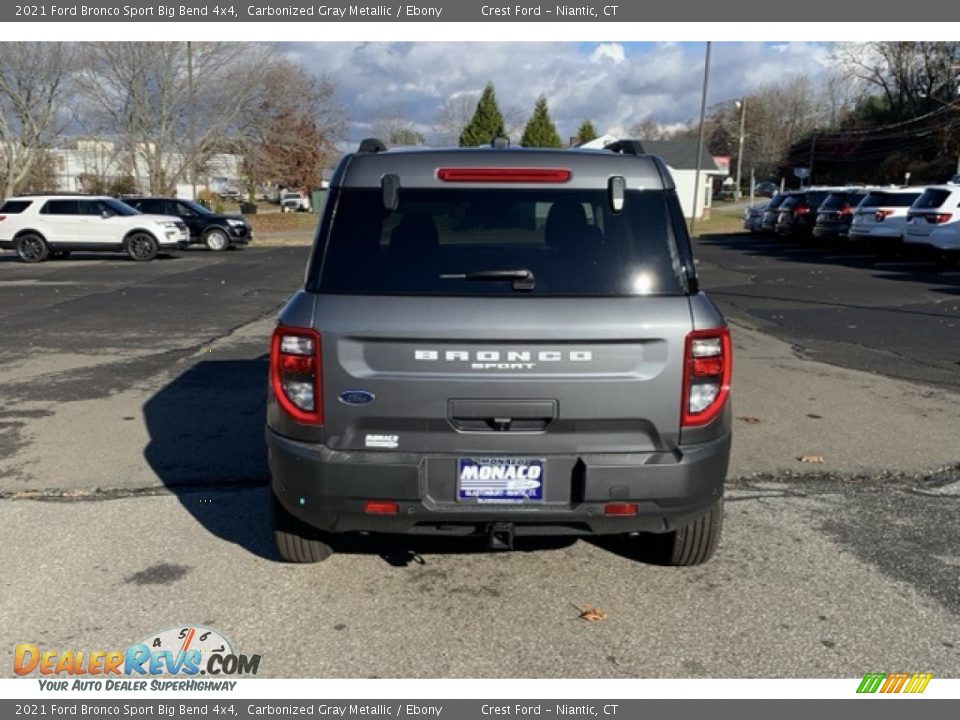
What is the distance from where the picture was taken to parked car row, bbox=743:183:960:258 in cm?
1950

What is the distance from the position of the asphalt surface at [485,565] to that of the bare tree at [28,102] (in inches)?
1371

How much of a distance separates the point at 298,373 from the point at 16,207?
24744mm

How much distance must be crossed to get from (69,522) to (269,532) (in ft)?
3.83

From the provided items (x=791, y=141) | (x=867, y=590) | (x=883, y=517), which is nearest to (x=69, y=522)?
(x=867, y=590)

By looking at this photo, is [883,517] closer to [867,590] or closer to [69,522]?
[867,590]

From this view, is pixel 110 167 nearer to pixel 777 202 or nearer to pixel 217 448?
pixel 777 202

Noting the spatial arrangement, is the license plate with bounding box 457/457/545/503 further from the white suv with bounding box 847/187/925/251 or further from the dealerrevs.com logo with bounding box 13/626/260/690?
the white suv with bounding box 847/187/925/251

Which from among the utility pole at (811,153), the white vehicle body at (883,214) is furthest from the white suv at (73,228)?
the utility pole at (811,153)

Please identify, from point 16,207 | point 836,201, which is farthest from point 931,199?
point 16,207

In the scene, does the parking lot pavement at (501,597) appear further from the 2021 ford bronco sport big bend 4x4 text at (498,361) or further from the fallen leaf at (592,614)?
the 2021 ford bronco sport big bend 4x4 text at (498,361)

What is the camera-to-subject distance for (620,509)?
11.4 ft

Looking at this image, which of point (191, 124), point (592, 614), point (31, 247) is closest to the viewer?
point (592, 614)
